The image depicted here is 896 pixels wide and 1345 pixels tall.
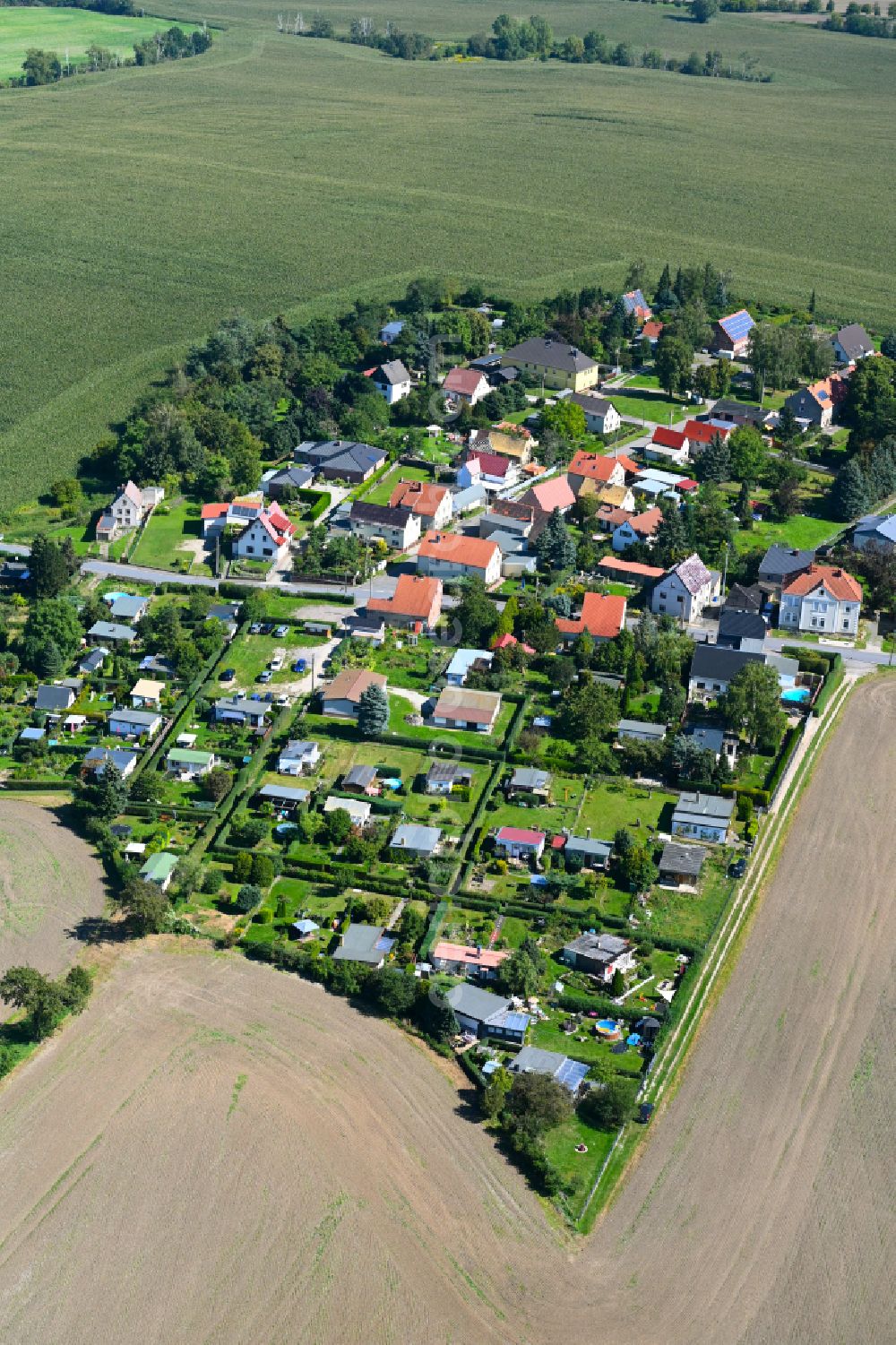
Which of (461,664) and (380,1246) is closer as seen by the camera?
(380,1246)

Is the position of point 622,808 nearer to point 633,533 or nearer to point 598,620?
point 598,620

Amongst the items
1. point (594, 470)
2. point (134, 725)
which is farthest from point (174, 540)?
point (594, 470)

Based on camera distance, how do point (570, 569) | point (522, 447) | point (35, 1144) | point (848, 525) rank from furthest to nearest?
point (522, 447)
point (848, 525)
point (570, 569)
point (35, 1144)

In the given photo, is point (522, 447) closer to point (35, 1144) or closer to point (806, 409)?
point (806, 409)

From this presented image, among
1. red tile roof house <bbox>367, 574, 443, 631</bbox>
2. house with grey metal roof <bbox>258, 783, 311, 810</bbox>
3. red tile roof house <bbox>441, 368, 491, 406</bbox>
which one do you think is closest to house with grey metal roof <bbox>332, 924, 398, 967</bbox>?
house with grey metal roof <bbox>258, 783, 311, 810</bbox>

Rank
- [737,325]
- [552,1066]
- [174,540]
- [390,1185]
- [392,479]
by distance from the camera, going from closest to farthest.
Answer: [390,1185]
[552,1066]
[174,540]
[392,479]
[737,325]

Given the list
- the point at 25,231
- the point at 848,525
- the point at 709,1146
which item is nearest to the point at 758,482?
the point at 848,525
